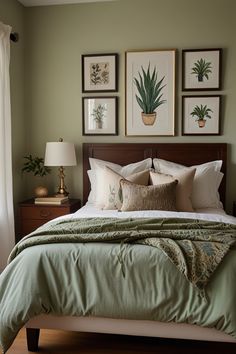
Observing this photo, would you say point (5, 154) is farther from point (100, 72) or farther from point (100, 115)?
point (100, 72)

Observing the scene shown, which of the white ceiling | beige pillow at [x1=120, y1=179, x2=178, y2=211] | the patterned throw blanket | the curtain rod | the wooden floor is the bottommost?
the wooden floor

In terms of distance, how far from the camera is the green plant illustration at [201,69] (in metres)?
3.74

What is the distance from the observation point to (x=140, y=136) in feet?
12.9

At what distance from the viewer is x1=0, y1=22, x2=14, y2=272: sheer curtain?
3377 millimetres

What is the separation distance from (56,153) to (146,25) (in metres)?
1.69

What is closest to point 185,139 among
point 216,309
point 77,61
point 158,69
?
point 158,69

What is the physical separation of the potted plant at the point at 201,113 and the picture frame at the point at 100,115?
859mm

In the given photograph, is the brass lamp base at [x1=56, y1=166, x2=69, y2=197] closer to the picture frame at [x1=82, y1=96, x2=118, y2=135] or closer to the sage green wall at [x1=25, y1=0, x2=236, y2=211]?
the sage green wall at [x1=25, y1=0, x2=236, y2=211]

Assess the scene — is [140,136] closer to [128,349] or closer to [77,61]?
[77,61]

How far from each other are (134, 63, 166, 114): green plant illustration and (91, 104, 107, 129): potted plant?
41 centimetres

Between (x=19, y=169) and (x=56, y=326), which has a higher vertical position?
(x=19, y=169)

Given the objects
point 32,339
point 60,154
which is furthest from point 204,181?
point 32,339

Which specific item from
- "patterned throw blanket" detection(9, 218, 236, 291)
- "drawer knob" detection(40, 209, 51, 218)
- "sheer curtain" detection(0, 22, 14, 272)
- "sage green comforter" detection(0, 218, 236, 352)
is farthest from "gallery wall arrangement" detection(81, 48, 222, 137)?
"sage green comforter" detection(0, 218, 236, 352)

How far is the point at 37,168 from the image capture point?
158 inches
